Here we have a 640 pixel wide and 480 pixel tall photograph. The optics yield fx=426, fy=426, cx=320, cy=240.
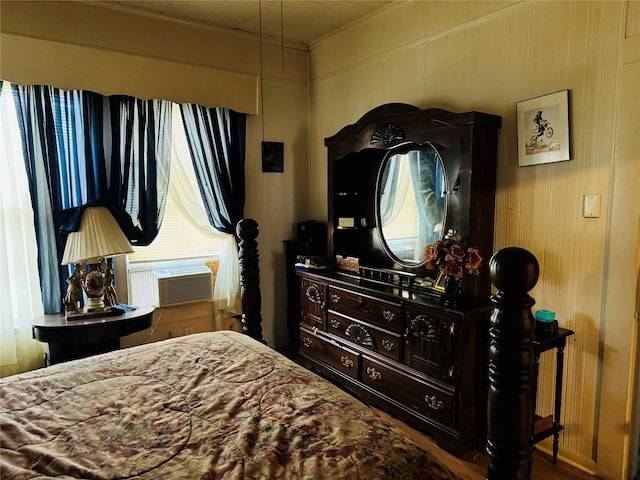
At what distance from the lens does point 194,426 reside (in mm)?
1256

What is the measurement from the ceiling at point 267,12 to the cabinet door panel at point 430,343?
231 cm

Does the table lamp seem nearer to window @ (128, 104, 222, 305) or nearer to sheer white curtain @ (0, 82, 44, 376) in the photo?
sheer white curtain @ (0, 82, 44, 376)

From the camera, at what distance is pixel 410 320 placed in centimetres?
255

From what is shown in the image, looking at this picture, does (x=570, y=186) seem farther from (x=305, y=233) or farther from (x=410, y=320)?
(x=305, y=233)

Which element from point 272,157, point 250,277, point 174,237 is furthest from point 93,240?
point 272,157

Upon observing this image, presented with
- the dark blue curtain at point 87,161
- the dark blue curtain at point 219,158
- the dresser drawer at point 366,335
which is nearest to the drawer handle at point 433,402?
the dresser drawer at point 366,335

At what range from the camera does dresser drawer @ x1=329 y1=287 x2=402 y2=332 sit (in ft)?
8.68

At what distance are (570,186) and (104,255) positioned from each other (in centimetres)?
280

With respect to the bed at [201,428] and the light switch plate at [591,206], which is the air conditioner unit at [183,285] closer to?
the bed at [201,428]

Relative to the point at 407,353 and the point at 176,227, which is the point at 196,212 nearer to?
the point at 176,227

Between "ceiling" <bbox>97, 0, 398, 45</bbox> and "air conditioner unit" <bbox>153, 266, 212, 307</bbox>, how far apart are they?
6.59 feet

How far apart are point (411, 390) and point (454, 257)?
2.85ft

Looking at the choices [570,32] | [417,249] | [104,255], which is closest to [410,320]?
[417,249]

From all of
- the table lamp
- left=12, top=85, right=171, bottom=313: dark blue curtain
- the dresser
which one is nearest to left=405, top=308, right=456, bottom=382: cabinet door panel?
the dresser
